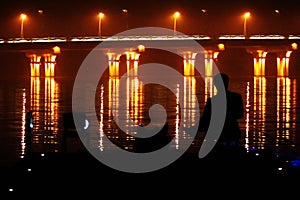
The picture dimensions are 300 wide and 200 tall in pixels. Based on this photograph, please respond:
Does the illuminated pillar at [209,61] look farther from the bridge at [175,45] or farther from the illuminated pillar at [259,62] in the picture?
the illuminated pillar at [259,62]

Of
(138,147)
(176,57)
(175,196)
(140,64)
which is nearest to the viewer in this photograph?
(175,196)

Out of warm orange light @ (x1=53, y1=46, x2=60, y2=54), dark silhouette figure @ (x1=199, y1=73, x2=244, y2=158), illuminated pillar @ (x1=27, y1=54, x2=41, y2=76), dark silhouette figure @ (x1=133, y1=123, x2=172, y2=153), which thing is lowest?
dark silhouette figure @ (x1=133, y1=123, x2=172, y2=153)

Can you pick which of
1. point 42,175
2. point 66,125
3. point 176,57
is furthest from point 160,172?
point 176,57

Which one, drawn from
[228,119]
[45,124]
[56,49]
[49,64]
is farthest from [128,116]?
[49,64]

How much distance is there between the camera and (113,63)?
248 ft

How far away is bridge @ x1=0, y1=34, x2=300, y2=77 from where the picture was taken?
7006 cm

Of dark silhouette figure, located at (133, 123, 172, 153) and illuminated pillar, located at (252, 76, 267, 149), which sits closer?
dark silhouette figure, located at (133, 123, 172, 153)

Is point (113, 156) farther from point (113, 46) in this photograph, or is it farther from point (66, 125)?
point (113, 46)

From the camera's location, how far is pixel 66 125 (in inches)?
530

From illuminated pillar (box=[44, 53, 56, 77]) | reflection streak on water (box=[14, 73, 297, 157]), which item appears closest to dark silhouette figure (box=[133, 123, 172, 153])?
reflection streak on water (box=[14, 73, 297, 157])

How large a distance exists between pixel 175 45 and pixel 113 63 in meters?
7.77

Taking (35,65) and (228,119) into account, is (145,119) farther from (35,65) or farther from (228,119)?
(35,65)

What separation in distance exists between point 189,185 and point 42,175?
1.71m

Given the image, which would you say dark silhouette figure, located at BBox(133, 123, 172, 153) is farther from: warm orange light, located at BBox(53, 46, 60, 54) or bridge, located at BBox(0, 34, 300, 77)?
warm orange light, located at BBox(53, 46, 60, 54)
